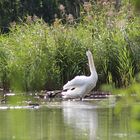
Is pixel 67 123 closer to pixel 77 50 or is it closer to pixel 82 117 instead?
pixel 82 117

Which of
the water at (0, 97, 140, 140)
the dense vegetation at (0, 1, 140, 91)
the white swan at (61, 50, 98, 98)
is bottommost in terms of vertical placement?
the water at (0, 97, 140, 140)

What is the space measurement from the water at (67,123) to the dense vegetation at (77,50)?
123 inches

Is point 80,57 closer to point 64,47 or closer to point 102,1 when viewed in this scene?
point 64,47

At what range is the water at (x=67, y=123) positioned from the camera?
7.97 metres

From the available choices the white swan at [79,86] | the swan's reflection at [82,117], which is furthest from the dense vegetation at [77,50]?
the swan's reflection at [82,117]

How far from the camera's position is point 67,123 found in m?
9.43

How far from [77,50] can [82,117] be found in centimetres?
628

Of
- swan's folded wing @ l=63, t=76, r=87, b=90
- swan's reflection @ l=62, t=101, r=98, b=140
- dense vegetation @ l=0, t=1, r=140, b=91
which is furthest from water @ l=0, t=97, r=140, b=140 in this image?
dense vegetation @ l=0, t=1, r=140, b=91

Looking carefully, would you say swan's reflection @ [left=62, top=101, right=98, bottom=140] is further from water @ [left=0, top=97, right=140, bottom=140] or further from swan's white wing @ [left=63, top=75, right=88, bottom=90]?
swan's white wing @ [left=63, top=75, right=88, bottom=90]

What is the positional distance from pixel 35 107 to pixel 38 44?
16.0 feet

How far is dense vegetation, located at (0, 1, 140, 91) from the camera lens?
15477mm


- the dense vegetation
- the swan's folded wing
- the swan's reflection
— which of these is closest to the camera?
the swan's reflection

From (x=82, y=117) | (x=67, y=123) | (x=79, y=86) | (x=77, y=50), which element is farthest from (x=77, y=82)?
(x=67, y=123)

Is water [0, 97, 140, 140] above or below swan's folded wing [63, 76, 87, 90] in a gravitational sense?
below
